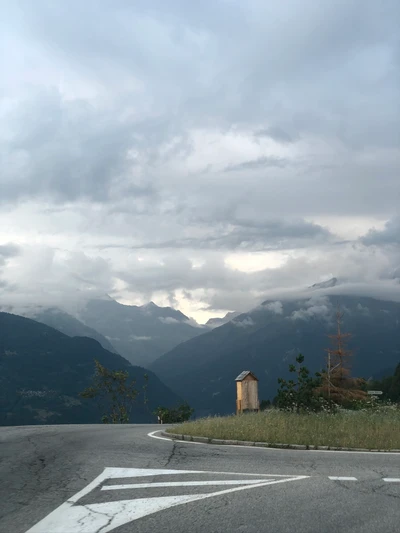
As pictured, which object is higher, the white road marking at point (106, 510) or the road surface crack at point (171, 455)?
the white road marking at point (106, 510)

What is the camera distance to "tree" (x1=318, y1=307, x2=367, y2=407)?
93.4 feet

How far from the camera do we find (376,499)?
302 inches

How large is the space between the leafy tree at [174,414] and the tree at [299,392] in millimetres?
16023

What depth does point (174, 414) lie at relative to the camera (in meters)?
41.2

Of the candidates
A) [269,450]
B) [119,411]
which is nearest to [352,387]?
[119,411]

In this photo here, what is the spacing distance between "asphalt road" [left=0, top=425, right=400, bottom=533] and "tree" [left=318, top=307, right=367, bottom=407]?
13783 mm

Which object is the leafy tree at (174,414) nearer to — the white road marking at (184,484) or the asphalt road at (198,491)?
the asphalt road at (198,491)

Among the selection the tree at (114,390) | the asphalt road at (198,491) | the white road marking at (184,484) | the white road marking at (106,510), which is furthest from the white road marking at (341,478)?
the tree at (114,390)

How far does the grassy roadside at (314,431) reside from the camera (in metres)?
14.0

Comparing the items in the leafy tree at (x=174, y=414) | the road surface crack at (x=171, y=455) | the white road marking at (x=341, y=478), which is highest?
the road surface crack at (x=171, y=455)

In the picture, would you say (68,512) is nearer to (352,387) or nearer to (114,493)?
(114,493)

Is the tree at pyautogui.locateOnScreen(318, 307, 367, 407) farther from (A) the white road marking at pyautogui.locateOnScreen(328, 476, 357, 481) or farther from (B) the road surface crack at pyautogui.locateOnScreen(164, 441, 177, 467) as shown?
(A) the white road marking at pyautogui.locateOnScreen(328, 476, 357, 481)

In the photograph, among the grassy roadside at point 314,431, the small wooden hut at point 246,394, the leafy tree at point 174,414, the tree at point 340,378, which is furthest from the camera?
the leafy tree at point 174,414

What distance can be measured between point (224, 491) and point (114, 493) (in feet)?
5.08
